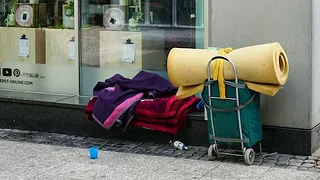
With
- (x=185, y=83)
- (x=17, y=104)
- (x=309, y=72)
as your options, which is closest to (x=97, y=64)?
(x=17, y=104)

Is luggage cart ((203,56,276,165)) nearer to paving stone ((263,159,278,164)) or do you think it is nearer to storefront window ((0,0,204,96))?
paving stone ((263,159,278,164))

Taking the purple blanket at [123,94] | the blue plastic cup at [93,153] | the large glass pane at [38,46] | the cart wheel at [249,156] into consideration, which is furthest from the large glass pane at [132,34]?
the cart wheel at [249,156]

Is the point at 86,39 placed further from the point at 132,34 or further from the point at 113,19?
the point at 132,34

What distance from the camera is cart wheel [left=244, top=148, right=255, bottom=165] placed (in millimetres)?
7148

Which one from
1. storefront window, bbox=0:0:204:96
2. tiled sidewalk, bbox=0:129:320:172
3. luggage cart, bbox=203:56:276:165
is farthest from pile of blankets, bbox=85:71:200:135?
luggage cart, bbox=203:56:276:165

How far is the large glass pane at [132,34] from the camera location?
337 inches

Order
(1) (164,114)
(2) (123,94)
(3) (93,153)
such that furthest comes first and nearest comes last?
(2) (123,94) → (1) (164,114) → (3) (93,153)

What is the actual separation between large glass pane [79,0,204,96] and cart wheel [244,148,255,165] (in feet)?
5.65

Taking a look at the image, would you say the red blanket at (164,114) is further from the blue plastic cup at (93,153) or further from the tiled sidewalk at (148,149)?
the blue plastic cup at (93,153)

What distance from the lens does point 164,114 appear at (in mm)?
7828

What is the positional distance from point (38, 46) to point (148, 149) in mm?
2460

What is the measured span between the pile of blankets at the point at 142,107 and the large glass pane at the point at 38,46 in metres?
1.14

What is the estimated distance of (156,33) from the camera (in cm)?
878

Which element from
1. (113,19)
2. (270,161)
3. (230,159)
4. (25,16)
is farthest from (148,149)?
(25,16)
